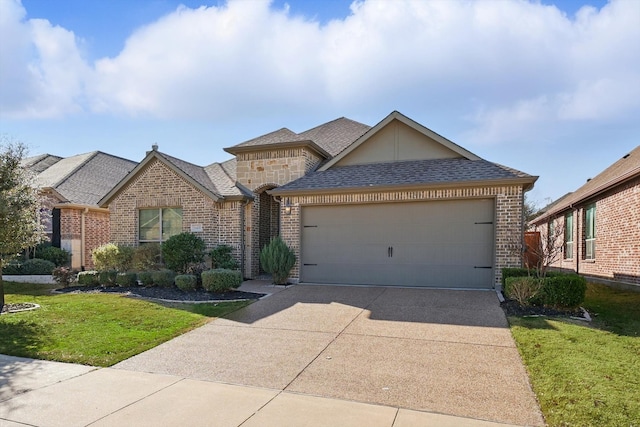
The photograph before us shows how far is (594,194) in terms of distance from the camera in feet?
44.8

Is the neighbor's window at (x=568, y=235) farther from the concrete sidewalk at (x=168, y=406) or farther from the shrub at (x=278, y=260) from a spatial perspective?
the concrete sidewalk at (x=168, y=406)

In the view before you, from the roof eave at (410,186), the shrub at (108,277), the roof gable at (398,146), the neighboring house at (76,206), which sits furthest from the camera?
Result: the neighboring house at (76,206)

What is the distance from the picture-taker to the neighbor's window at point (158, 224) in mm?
14352

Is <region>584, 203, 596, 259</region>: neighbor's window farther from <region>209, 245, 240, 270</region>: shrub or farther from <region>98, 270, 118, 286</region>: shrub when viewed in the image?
<region>98, 270, 118, 286</region>: shrub

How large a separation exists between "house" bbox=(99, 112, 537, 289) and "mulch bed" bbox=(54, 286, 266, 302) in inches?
98.7

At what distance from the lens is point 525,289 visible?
8.18 metres

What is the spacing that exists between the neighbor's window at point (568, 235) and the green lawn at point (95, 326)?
51.6ft

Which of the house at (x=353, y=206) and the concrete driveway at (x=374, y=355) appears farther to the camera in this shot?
the house at (x=353, y=206)

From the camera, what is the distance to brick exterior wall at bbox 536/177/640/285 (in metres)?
11.2

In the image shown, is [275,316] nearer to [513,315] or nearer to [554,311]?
[513,315]

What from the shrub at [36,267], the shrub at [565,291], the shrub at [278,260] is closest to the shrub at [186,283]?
the shrub at [278,260]

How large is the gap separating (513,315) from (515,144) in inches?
531

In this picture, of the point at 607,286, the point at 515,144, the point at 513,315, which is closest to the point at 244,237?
the point at 513,315

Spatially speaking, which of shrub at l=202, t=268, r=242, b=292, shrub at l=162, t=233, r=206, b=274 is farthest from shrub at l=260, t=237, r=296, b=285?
shrub at l=162, t=233, r=206, b=274
